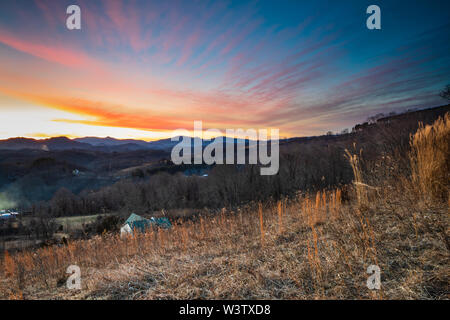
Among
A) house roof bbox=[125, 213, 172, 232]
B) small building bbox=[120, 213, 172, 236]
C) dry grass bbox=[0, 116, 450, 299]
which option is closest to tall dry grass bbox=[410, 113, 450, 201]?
dry grass bbox=[0, 116, 450, 299]

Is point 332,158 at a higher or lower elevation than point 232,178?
higher

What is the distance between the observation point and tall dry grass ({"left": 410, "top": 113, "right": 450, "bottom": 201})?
12.4 feet

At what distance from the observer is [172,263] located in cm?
388

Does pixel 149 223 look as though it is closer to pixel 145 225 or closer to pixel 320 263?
pixel 145 225

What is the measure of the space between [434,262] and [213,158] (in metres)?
35.7

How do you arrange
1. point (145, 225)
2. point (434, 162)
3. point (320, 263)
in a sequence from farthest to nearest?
1. point (145, 225)
2. point (434, 162)
3. point (320, 263)

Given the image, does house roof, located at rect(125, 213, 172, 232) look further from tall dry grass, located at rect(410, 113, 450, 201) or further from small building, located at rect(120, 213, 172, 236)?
tall dry grass, located at rect(410, 113, 450, 201)

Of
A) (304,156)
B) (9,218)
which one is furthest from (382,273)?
(9,218)

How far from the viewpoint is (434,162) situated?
382 centimetres

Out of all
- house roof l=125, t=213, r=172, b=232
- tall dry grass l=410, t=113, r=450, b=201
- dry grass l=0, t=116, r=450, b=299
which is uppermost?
tall dry grass l=410, t=113, r=450, b=201

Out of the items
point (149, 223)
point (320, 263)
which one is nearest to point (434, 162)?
point (320, 263)

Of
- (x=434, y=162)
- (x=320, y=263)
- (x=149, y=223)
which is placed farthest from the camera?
(x=149, y=223)
